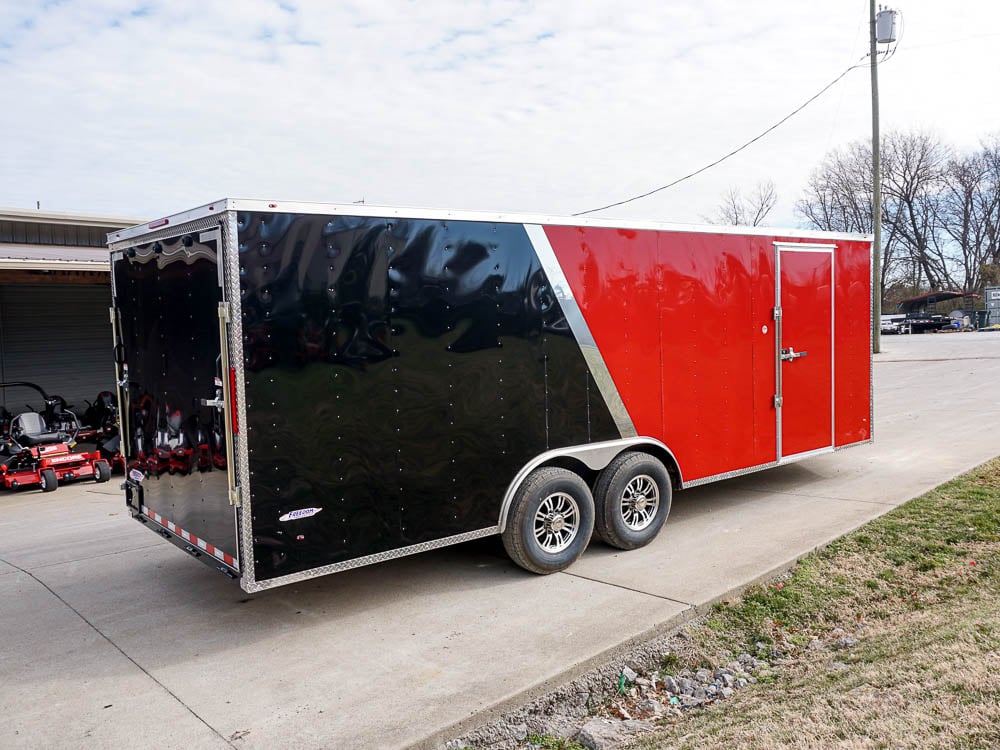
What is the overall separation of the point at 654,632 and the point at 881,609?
5.28ft

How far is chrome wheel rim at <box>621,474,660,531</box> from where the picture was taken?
667 cm

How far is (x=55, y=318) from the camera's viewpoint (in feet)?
53.5

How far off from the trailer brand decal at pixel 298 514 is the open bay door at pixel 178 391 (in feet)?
0.96

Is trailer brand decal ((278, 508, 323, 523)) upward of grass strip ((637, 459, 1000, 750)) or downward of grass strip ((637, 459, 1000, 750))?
upward

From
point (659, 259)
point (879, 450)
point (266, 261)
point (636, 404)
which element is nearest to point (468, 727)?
point (266, 261)

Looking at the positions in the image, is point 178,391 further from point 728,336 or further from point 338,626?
point 728,336

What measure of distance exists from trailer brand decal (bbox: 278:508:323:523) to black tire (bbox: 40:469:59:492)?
25.4ft

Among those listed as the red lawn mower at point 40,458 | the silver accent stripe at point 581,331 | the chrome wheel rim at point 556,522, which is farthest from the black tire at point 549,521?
the red lawn mower at point 40,458

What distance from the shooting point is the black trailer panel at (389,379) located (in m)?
4.77

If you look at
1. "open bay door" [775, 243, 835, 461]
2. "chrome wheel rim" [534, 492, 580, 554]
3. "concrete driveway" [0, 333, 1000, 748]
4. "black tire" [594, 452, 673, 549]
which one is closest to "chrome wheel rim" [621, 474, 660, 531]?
"black tire" [594, 452, 673, 549]

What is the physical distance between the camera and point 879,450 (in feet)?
35.0

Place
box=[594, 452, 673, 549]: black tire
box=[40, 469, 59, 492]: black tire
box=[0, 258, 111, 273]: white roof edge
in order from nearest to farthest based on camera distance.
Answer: box=[594, 452, 673, 549]: black tire → box=[0, 258, 111, 273]: white roof edge → box=[40, 469, 59, 492]: black tire

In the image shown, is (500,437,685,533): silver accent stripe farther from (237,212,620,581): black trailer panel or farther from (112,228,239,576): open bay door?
(112,228,239,576): open bay door

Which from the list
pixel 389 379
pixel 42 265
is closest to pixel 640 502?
pixel 389 379
